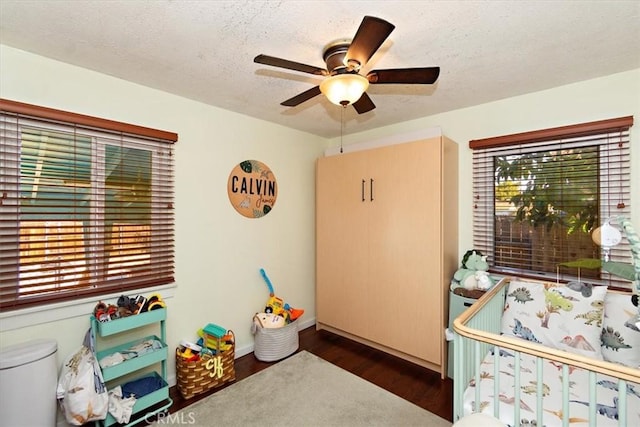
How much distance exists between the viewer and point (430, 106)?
260cm

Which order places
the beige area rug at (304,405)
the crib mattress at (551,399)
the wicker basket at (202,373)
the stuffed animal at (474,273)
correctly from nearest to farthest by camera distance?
the crib mattress at (551,399), the beige area rug at (304,405), the wicker basket at (202,373), the stuffed animal at (474,273)

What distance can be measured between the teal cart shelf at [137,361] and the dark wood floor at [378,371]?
0.52ft

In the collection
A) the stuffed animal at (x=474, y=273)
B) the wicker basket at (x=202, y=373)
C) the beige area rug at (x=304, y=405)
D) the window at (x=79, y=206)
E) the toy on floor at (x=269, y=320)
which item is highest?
the window at (x=79, y=206)

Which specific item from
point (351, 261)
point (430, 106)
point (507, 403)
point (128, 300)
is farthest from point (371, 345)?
point (430, 106)

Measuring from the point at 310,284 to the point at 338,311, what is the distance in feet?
1.70

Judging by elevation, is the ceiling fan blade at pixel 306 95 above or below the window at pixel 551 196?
above

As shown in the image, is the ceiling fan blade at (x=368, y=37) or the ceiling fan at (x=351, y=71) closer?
the ceiling fan blade at (x=368, y=37)

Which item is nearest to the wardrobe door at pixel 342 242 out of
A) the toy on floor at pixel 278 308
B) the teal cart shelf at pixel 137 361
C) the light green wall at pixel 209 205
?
the light green wall at pixel 209 205

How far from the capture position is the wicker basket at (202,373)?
2.14 metres

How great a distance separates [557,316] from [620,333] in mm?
285

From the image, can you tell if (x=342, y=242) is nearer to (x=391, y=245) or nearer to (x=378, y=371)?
(x=391, y=245)

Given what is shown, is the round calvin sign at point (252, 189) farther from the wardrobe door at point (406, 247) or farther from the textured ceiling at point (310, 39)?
the wardrobe door at point (406, 247)

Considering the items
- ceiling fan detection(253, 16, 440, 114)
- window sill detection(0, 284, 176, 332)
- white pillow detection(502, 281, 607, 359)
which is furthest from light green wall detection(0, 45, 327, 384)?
white pillow detection(502, 281, 607, 359)

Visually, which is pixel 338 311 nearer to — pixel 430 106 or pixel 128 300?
pixel 128 300
